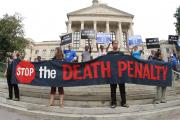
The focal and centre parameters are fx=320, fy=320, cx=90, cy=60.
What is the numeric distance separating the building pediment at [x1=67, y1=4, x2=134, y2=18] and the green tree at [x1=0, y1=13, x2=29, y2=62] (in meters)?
36.2

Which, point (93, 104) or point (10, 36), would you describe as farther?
point (10, 36)

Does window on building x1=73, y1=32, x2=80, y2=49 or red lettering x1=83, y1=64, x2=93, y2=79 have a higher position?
window on building x1=73, y1=32, x2=80, y2=49

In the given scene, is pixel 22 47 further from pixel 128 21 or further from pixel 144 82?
pixel 128 21

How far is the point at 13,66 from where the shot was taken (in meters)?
11.2

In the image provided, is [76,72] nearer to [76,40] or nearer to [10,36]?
[10,36]

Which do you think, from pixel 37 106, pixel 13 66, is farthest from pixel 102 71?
pixel 13 66

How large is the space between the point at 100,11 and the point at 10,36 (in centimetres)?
4227

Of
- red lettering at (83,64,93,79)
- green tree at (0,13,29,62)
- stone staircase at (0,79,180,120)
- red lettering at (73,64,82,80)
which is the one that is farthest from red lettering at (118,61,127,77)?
green tree at (0,13,29,62)

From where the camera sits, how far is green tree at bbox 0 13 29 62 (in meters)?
36.1

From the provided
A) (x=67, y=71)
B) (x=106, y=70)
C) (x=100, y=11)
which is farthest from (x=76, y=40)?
(x=106, y=70)

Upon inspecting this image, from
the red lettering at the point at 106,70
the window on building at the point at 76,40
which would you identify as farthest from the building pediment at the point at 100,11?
the red lettering at the point at 106,70

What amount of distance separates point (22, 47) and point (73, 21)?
3846cm

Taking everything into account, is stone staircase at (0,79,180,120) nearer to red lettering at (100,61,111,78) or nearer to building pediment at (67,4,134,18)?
red lettering at (100,61,111,78)

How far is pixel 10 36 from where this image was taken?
36.4 m
